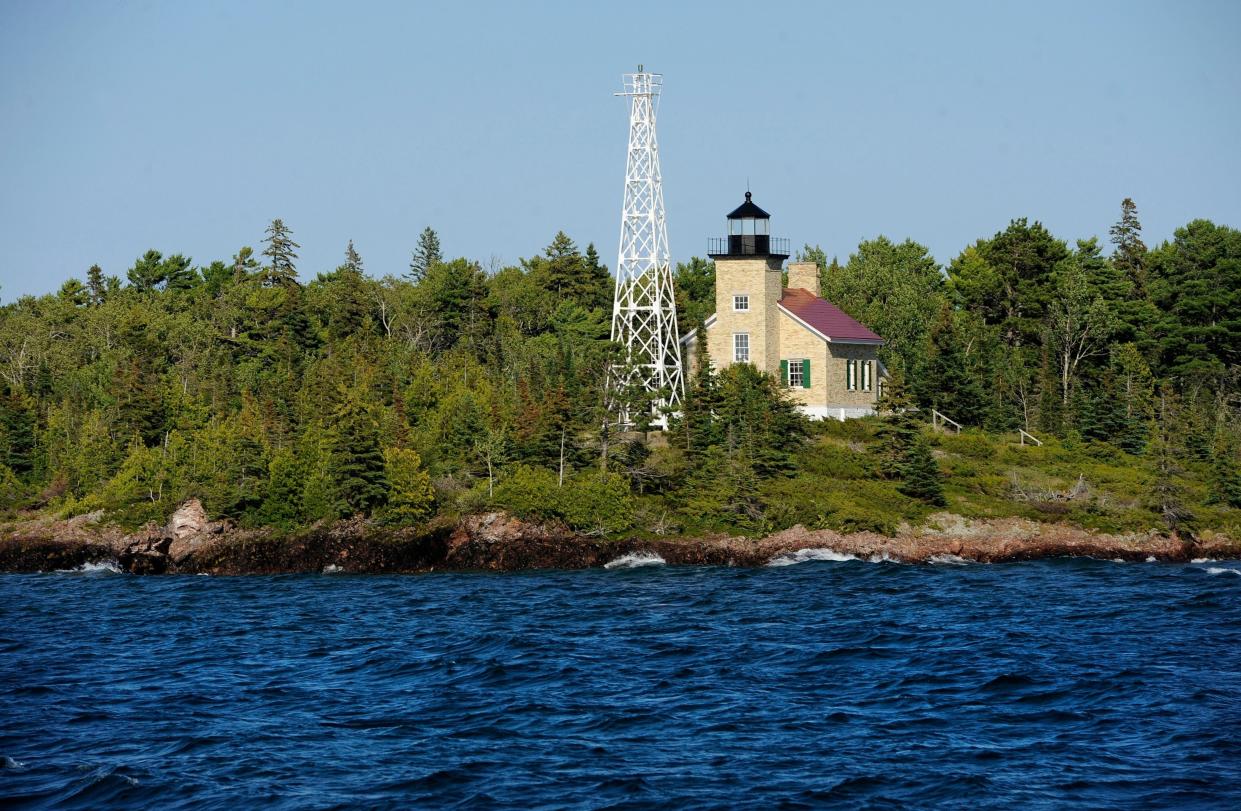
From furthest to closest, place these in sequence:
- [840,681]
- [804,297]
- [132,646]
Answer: [804,297] → [132,646] → [840,681]

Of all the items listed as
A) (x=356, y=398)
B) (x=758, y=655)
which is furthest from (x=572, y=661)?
(x=356, y=398)

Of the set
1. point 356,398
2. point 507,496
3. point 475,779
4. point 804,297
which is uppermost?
point 804,297

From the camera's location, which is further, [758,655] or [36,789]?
[758,655]

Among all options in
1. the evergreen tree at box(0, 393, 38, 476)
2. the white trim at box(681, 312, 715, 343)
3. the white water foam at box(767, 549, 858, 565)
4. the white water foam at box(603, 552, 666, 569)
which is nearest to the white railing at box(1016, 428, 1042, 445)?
the white trim at box(681, 312, 715, 343)

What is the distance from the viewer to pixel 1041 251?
82.8 meters

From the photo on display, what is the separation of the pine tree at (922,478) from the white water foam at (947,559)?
3.53m

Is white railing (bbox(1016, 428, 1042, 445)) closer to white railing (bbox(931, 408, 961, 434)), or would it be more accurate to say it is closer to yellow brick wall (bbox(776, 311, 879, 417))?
white railing (bbox(931, 408, 961, 434))

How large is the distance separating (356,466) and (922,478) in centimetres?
2009

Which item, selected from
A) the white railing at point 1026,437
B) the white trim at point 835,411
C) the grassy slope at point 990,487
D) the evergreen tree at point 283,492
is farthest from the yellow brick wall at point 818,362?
the evergreen tree at point 283,492

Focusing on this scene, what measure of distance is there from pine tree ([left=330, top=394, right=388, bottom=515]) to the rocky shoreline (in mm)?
879

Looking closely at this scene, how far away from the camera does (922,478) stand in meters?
51.4

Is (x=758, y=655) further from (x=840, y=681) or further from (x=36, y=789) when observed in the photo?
(x=36, y=789)

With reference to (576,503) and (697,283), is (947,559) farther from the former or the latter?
(697,283)

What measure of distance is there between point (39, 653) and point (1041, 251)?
208ft
